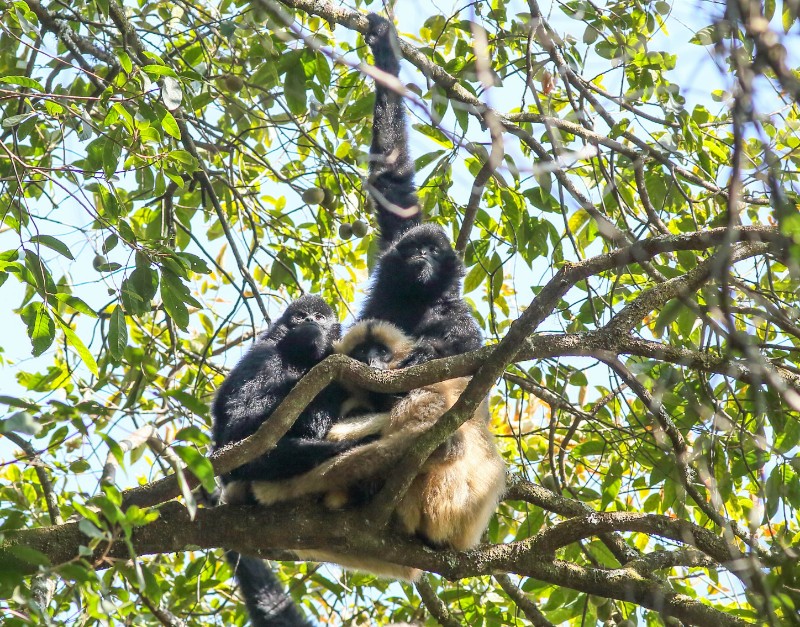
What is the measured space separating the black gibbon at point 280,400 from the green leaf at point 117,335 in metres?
0.66

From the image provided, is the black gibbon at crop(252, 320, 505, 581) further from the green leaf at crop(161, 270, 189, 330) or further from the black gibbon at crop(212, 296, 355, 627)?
the green leaf at crop(161, 270, 189, 330)

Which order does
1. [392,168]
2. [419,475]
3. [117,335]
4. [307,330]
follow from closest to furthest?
[117,335]
[419,475]
[307,330]
[392,168]

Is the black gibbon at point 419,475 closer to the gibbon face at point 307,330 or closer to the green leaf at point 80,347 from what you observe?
the gibbon face at point 307,330

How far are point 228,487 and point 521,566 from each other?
1597mm

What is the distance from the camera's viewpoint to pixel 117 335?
393cm

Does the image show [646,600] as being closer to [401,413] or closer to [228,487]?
[401,413]

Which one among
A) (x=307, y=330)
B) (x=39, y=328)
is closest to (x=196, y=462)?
(x=39, y=328)

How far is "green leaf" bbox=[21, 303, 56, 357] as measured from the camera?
11.8 ft

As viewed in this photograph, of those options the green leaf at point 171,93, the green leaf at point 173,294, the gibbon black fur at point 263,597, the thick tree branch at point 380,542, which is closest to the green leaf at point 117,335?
the green leaf at point 173,294

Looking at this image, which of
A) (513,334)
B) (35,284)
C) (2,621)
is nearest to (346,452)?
(513,334)

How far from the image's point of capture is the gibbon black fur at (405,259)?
506 centimetres

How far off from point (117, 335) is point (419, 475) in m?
1.64

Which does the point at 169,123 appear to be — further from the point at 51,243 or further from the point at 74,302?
the point at 74,302

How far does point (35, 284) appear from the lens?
142 inches
